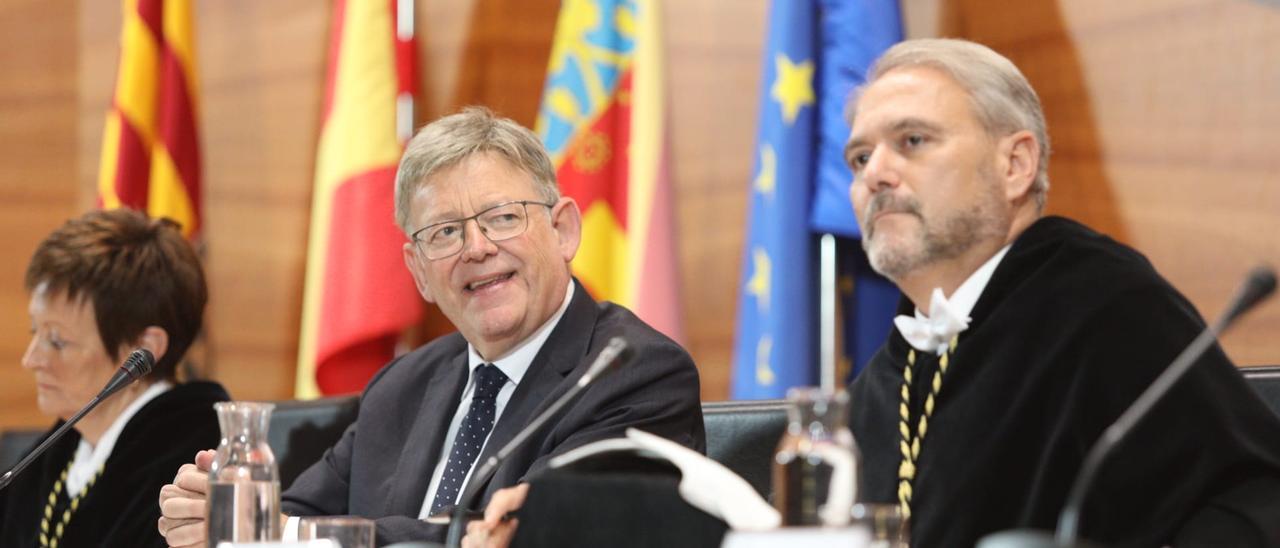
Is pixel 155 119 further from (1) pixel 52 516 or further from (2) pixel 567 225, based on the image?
(2) pixel 567 225

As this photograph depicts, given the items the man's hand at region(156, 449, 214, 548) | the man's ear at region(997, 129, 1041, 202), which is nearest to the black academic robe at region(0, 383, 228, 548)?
the man's hand at region(156, 449, 214, 548)

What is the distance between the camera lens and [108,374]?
3.47 m

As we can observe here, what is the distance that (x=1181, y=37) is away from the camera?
138 inches

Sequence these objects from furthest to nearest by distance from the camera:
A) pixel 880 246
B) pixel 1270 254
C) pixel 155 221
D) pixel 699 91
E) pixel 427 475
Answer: pixel 699 91 → pixel 155 221 → pixel 1270 254 → pixel 427 475 → pixel 880 246

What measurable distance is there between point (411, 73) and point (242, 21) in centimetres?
83

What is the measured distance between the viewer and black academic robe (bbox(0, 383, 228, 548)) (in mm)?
3293

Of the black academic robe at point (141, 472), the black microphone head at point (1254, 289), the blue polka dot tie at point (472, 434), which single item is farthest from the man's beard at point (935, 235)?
the black academic robe at point (141, 472)

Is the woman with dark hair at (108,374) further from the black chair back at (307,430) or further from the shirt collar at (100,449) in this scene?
the black chair back at (307,430)

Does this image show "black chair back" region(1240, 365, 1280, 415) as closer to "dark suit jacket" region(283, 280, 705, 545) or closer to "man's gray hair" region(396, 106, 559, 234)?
"dark suit jacket" region(283, 280, 705, 545)

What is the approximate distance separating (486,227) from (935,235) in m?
0.86

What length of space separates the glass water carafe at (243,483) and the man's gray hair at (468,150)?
3.57 feet

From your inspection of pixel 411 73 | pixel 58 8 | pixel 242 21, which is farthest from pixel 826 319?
pixel 58 8

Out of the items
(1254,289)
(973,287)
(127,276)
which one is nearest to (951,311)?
(973,287)

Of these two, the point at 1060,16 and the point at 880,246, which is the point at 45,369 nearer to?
the point at 880,246
